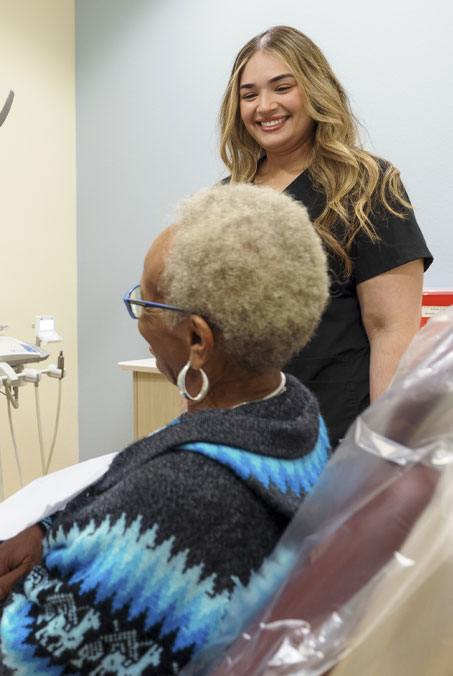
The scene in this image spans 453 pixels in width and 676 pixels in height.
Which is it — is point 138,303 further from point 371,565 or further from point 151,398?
point 151,398

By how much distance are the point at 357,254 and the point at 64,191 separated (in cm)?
199

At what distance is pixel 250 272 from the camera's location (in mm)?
706

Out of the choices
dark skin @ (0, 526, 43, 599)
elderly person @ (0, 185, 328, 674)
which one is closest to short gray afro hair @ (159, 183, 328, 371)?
elderly person @ (0, 185, 328, 674)

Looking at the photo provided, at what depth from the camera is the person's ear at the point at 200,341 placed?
0.74 meters

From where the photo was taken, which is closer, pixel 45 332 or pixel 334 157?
pixel 334 157

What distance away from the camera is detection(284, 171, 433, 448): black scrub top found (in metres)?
1.33

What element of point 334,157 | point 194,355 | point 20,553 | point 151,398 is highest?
point 334,157

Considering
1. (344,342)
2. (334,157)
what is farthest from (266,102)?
(344,342)

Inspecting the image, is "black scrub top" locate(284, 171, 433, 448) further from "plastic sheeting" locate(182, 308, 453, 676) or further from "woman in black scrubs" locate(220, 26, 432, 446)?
"plastic sheeting" locate(182, 308, 453, 676)

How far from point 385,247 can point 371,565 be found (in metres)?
0.90

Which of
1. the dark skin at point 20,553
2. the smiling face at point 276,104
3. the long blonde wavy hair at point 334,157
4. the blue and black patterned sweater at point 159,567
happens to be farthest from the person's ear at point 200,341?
the smiling face at point 276,104

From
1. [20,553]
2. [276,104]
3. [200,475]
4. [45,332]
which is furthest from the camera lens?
[45,332]

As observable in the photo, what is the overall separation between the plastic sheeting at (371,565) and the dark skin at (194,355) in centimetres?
19

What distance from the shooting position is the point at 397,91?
218 centimetres
